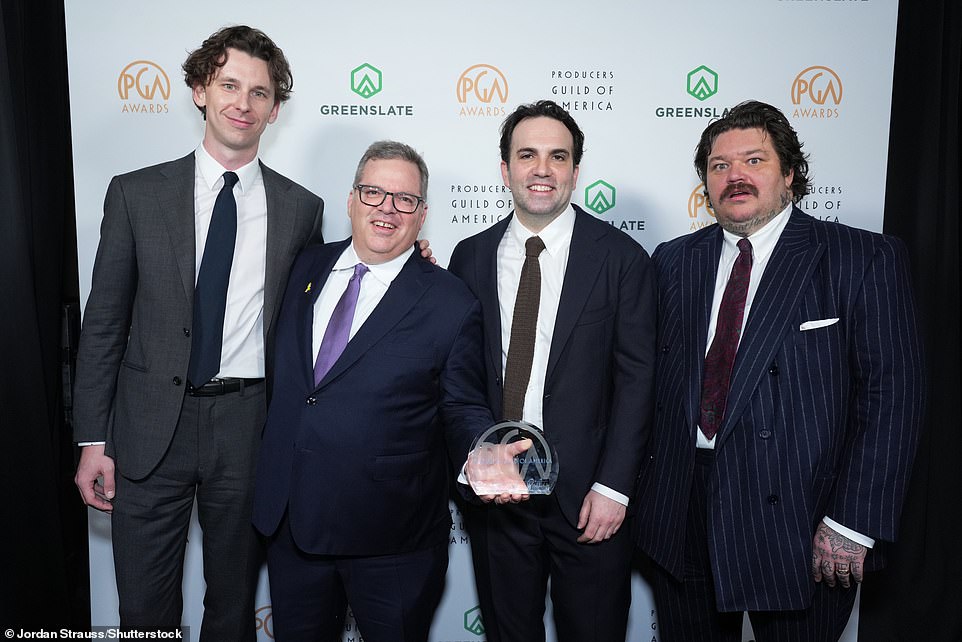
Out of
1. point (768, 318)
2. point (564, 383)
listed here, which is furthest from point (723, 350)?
point (564, 383)

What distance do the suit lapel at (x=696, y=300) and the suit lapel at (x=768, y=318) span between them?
0.32 feet

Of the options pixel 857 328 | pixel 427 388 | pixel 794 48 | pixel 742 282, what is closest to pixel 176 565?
pixel 427 388

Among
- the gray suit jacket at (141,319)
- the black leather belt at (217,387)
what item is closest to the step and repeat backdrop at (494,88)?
the gray suit jacket at (141,319)

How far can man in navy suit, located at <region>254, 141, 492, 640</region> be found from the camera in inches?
69.1

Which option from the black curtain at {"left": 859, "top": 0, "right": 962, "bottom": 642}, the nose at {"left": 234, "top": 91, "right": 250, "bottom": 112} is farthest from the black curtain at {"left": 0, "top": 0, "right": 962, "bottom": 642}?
the nose at {"left": 234, "top": 91, "right": 250, "bottom": 112}

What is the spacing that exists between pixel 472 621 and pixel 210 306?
1.71 m

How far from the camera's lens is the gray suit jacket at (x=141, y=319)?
189cm

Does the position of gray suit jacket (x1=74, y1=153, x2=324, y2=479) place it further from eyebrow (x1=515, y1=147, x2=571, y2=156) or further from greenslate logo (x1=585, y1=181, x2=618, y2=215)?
greenslate logo (x1=585, y1=181, x2=618, y2=215)

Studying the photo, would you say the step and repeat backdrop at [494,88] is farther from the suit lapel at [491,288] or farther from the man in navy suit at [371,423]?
the man in navy suit at [371,423]

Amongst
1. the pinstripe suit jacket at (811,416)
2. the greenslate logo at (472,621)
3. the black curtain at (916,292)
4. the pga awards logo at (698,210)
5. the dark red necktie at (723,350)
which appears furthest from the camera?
the greenslate logo at (472,621)

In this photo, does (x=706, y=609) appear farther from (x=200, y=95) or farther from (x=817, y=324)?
(x=200, y=95)

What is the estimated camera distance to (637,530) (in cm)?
196

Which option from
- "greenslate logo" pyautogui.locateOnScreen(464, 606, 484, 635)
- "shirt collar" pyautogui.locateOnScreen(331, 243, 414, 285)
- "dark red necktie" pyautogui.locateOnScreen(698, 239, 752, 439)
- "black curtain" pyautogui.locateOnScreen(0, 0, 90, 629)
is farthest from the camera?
"greenslate logo" pyautogui.locateOnScreen(464, 606, 484, 635)

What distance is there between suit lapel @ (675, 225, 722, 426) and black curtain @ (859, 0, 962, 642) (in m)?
1.14
